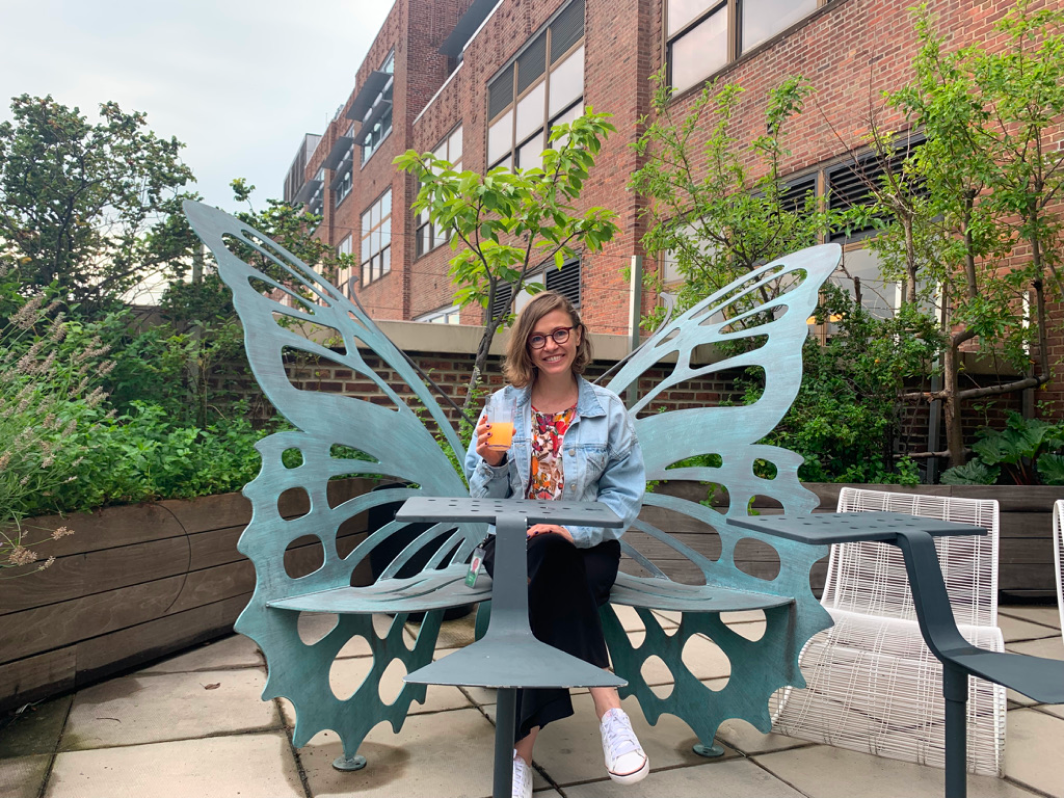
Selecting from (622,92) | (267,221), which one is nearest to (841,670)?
(267,221)

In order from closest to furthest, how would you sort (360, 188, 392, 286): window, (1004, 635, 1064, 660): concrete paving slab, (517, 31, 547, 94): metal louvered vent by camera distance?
(1004, 635, 1064, 660): concrete paving slab, (517, 31, 547, 94): metal louvered vent, (360, 188, 392, 286): window

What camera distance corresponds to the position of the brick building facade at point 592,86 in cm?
711

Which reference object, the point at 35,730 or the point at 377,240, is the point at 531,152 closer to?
the point at 377,240

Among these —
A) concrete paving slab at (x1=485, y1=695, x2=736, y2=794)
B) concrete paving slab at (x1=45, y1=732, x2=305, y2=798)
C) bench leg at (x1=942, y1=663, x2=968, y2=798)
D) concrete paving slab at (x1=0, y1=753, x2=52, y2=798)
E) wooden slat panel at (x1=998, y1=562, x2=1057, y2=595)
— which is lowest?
concrete paving slab at (x1=485, y1=695, x2=736, y2=794)

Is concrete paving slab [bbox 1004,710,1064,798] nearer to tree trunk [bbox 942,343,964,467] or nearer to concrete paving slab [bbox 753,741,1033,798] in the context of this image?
concrete paving slab [bbox 753,741,1033,798]

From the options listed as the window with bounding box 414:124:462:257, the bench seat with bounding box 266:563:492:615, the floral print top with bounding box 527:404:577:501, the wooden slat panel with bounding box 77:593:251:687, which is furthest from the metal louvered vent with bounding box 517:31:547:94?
the bench seat with bounding box 266:563:492:615

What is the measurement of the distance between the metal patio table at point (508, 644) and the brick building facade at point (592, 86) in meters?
4.76

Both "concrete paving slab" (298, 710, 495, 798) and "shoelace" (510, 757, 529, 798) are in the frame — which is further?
"concrete paving slab" (298, 710, 495, 798)

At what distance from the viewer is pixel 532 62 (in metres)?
13.5

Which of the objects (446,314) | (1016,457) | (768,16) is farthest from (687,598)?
(446,314)

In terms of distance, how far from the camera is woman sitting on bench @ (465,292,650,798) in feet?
6.71

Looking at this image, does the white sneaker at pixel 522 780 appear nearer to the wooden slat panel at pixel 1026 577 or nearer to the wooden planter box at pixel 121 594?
the wooden planter box at pixel 121 594

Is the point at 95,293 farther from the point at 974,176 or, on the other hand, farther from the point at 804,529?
the point at 974,176

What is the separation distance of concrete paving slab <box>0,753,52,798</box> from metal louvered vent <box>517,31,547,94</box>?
12850 millimetres
